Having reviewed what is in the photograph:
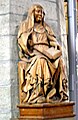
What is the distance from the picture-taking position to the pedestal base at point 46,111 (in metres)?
2.22

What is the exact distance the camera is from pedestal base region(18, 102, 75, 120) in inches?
87.5

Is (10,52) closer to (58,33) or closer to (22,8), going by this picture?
(22,8)

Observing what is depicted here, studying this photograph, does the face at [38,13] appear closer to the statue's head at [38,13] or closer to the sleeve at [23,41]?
the statue's head at [38,13]

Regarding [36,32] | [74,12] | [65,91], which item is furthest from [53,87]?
[74,12]

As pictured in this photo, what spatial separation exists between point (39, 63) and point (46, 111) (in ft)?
1.18

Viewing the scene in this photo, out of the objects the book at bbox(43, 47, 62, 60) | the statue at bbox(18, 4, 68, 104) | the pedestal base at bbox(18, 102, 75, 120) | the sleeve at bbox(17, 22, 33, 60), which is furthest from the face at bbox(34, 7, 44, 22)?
the pedestal base at bbox(18, 102, 75, 120)

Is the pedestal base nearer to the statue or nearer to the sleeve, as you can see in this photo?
the statue

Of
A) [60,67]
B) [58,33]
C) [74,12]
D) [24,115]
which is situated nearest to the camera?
[24,115]

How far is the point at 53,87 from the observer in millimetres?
2459

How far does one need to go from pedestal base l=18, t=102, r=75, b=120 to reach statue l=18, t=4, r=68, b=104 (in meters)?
0.09

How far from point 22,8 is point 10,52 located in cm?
38

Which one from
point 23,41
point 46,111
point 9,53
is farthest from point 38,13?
point 46,111

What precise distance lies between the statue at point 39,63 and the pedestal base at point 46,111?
89mm

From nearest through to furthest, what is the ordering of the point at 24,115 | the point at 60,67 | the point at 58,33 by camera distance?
the point at 24,115 → the point at 60,67 → the point at 58,33
